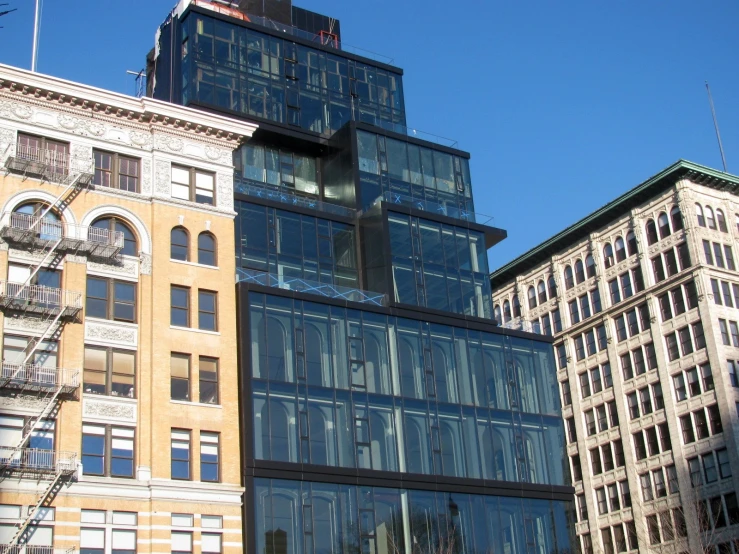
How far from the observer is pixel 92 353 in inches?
1881

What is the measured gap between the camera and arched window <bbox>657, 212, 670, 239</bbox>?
86.9 metres

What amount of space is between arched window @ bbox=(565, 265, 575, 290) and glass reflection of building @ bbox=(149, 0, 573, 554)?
1228 inches

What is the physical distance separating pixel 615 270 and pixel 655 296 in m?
4.91

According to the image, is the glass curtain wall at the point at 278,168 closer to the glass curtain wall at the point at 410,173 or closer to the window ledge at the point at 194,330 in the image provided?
the glass curtain wall at the point at 410,173

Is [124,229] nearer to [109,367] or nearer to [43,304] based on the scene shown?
[43,304]

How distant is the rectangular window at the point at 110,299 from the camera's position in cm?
4881

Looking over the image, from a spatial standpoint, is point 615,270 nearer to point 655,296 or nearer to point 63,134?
point 655,296

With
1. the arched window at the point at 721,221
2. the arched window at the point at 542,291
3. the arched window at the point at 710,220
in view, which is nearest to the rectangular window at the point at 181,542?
the arched window at the point at 710,220

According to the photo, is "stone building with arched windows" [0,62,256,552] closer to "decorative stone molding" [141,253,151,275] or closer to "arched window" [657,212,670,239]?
"decorative stone molding" [141,253,151,275]

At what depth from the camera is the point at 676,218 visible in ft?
283

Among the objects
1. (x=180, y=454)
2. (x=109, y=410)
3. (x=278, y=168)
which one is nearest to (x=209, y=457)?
(x=180, y=454)

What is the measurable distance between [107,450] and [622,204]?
5462cm

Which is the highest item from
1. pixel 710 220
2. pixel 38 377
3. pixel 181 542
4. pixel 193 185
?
pixel 710 220

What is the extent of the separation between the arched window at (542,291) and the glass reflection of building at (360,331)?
33.1 m
